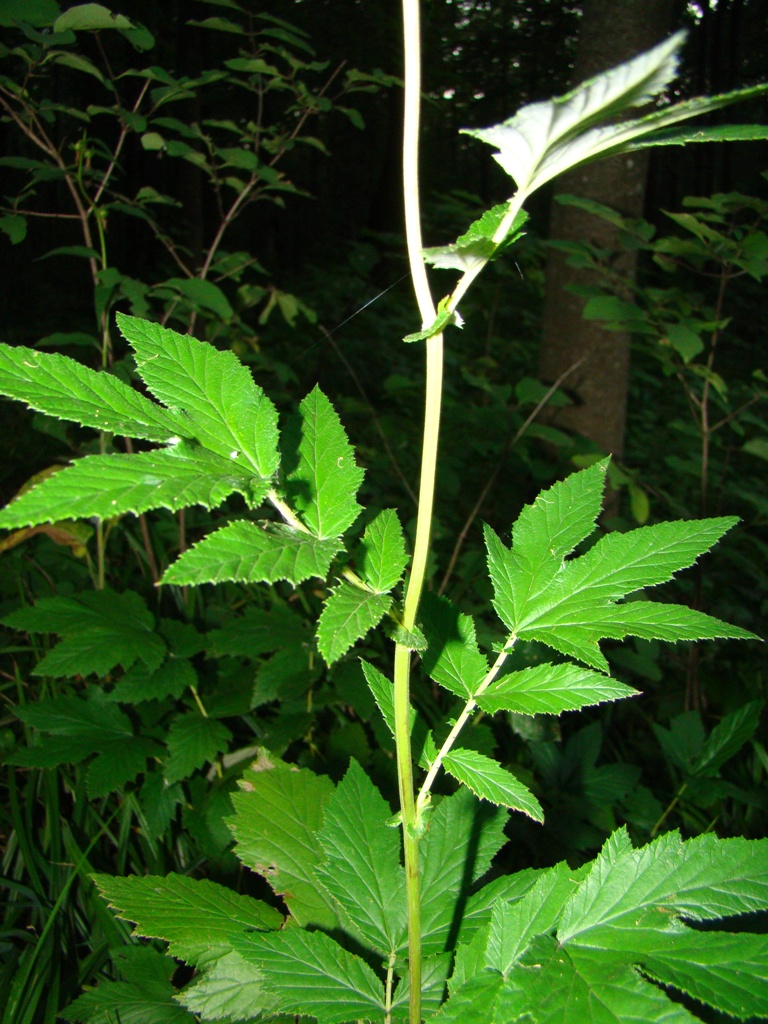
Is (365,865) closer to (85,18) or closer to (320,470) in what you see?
(320,470)

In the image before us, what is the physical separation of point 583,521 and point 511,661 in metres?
0.98

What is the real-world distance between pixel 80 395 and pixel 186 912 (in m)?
0.75

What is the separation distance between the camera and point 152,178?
33.0ft

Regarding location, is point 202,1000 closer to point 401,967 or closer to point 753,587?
point 401,967

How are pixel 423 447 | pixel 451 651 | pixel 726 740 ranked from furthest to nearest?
pixel 726 740
pixel 451 651
pixel 423 447

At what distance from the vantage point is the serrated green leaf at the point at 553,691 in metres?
0.71

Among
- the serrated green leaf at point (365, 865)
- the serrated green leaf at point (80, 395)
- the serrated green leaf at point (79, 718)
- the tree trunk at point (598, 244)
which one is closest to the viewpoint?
the serrated green leaf at point (80, 395)

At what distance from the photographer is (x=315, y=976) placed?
83cm

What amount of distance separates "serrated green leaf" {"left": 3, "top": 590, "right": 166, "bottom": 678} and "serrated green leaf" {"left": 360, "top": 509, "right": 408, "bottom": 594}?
1055 mm

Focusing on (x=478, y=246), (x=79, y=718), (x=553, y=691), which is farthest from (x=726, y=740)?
(x=478, y=246)

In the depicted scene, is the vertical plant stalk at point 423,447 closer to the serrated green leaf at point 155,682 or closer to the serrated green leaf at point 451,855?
the serrated green leaf at point 451,855

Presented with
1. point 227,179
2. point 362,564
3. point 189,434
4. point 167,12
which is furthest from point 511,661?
point 167,12

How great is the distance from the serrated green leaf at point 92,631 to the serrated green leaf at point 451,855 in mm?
836

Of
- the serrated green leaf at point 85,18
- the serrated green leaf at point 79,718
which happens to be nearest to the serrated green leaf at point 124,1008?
the serrated green leaf at point 79,718
